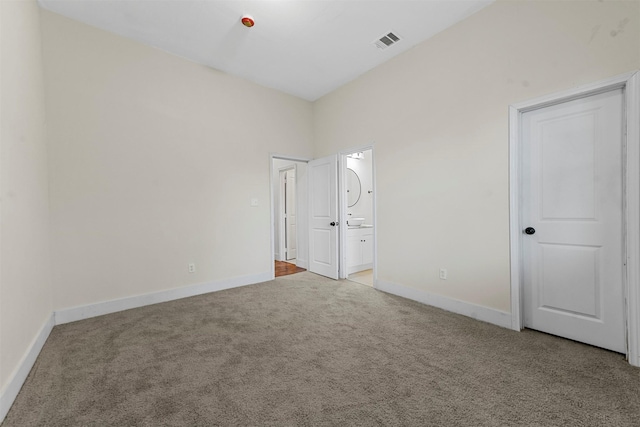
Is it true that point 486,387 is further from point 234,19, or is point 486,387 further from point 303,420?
point 234,19

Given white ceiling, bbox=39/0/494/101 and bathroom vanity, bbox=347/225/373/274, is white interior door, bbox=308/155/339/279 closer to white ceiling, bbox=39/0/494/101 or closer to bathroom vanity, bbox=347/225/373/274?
bathroom vanity, bbox=347/225/373/274

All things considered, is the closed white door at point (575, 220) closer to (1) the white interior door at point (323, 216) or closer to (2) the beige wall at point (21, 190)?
(1) the white interior door at point (323, 216)

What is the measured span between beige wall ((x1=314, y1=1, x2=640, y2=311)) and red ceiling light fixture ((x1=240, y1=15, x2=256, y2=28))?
5.64ft

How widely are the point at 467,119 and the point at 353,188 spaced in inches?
117

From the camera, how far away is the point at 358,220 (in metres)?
4.91

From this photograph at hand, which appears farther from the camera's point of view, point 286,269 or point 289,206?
point 289,206

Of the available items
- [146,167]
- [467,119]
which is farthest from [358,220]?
[146,167]

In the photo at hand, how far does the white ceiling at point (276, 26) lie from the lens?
2547mm

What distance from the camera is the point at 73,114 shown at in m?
2.77

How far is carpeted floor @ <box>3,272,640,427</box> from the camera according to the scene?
1425 mm

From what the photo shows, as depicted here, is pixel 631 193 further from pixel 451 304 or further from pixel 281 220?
pixel 281 220

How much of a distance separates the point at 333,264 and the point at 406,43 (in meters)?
3.19

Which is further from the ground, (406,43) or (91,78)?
(406,43)

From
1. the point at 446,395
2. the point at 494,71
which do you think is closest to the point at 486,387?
the point at 446,395
